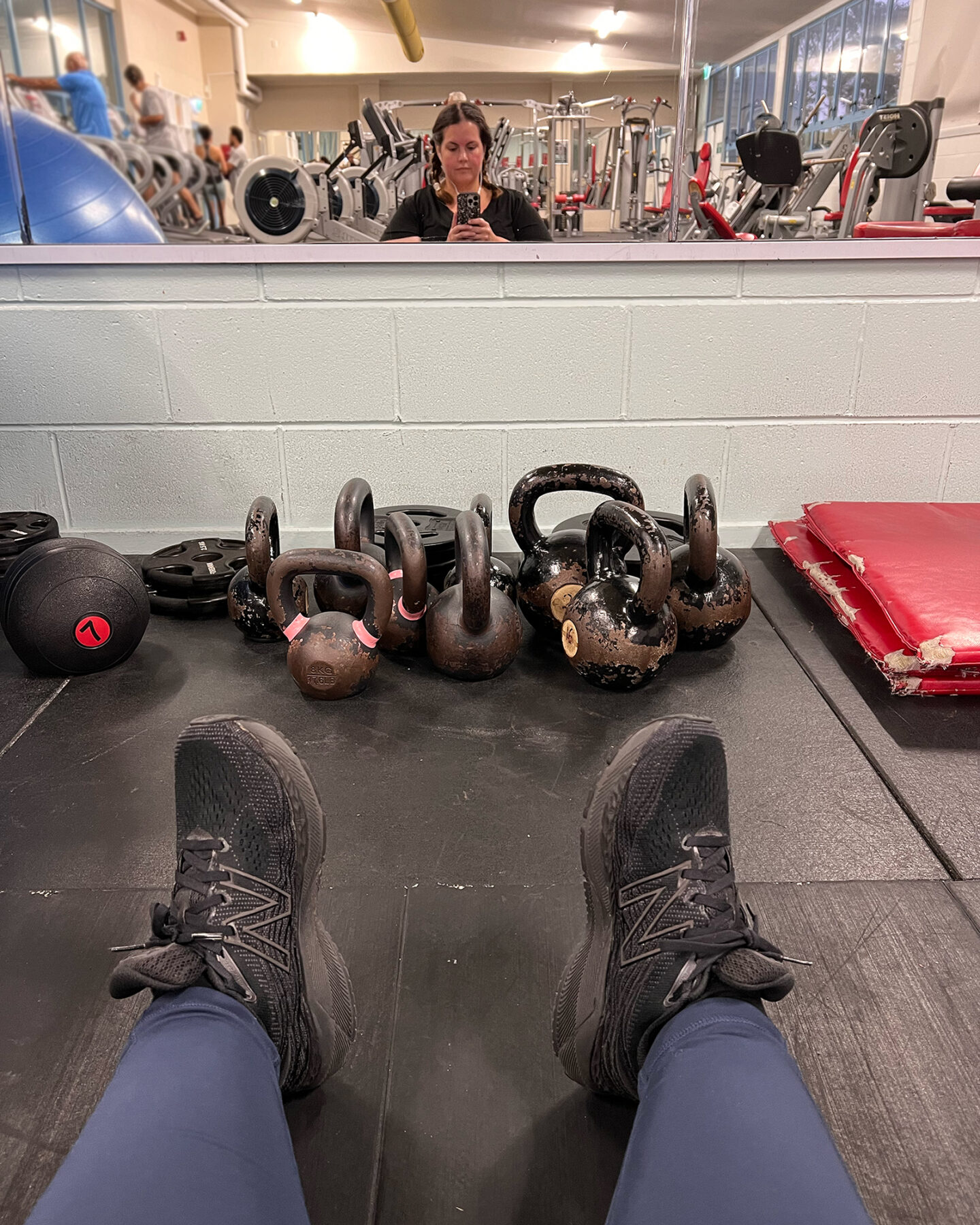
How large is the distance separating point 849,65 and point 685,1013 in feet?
11.7

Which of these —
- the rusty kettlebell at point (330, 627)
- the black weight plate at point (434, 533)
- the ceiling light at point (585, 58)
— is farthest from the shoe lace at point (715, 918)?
the ceiling light at point (585, 58)

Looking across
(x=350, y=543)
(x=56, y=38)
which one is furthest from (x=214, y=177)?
(x=350, y=543)

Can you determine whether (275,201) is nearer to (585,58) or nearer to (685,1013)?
(585,58)

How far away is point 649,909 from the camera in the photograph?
102 centimetres

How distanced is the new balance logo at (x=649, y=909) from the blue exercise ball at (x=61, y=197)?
2.58m

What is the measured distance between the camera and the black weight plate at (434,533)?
2363 mm

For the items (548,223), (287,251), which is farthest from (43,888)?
(548,223)

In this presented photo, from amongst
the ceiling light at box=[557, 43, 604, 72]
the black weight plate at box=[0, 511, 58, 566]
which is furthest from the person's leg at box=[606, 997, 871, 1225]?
the ceiling light at box=[557, 43, 604, 72]

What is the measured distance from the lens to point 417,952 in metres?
1.28

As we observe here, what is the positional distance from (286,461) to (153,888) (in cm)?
176

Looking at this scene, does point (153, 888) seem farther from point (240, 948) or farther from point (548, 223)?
point (548, 223)

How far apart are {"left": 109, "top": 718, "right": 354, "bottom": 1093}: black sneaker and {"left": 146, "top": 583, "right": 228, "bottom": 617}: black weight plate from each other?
143cm

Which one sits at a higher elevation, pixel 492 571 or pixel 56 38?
pixel 56 38

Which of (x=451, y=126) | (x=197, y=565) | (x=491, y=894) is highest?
(x=451, y=126)
